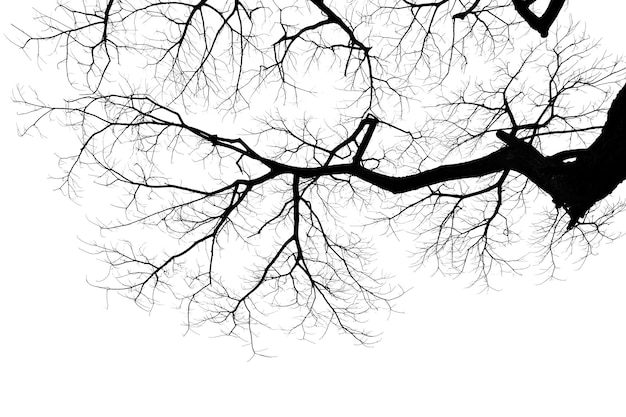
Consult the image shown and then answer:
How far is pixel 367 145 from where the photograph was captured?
18.5ft

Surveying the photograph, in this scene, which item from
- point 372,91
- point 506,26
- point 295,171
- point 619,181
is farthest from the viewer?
point 372,91

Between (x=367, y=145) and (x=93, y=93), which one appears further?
(x=367, y=145)

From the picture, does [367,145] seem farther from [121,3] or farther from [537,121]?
[121,3]

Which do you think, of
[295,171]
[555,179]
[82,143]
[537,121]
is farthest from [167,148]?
[537,121]

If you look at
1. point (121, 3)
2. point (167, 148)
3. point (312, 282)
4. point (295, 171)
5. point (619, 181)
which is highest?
→ point (121, 3)

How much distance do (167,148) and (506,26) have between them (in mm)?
4092

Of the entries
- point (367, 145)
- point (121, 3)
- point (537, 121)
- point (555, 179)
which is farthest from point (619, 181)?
point (121, 3)

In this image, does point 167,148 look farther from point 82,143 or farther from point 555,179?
point 555,179

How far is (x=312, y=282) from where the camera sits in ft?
18.7

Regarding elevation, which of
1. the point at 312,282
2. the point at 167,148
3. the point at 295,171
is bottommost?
the point at 312,282

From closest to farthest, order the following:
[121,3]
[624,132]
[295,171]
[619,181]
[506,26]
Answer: [624,132]
[619,181]
[121,3]
[295,171]
[506,26]

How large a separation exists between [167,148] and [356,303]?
9.17 ft

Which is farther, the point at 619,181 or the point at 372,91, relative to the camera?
the point at 372,91

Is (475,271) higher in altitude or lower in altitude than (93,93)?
lower
